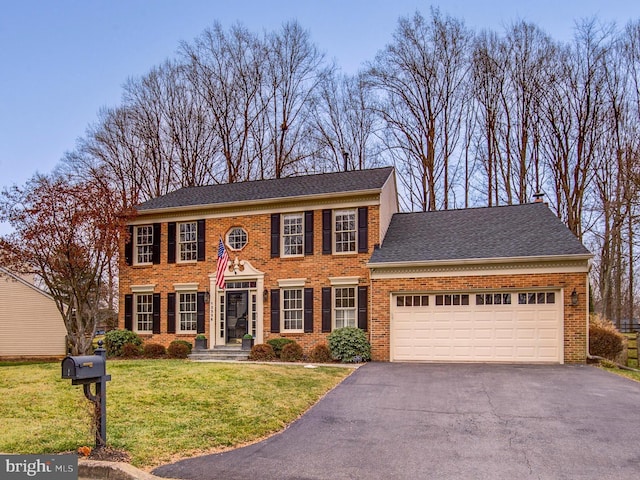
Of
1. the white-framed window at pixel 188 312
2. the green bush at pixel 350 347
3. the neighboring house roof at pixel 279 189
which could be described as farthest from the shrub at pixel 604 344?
the white-framed window at pixel 188 312

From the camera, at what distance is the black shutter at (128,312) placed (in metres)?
21.7

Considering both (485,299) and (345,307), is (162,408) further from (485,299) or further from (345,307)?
(485,299)

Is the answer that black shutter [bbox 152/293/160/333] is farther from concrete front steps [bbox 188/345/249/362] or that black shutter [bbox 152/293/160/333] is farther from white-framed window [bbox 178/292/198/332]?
concrete front steps [bbox 188/345/249/362]

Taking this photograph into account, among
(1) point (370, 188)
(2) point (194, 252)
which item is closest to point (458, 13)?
(1) point (370, 188)

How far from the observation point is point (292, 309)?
771 inches

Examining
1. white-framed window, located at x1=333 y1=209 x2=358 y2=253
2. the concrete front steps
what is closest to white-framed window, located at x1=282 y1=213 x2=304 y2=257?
white-framed window, located at x1=333 y1=209 x2=358 y2=253

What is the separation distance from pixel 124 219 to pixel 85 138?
15.9m

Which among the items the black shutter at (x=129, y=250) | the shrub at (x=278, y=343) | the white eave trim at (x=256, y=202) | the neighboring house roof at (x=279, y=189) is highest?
the neighboring house roof at (x=279, y=189)

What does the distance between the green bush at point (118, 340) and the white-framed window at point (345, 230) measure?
7755 mm

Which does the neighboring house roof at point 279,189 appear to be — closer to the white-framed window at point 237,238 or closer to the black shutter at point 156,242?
the black shutter at point 156,242

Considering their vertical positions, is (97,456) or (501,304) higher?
(501,304)

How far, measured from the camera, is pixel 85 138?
3481 centimetres

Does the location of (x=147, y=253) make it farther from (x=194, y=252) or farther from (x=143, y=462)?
(x=143, y=462)

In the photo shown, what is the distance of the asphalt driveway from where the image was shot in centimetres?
674
